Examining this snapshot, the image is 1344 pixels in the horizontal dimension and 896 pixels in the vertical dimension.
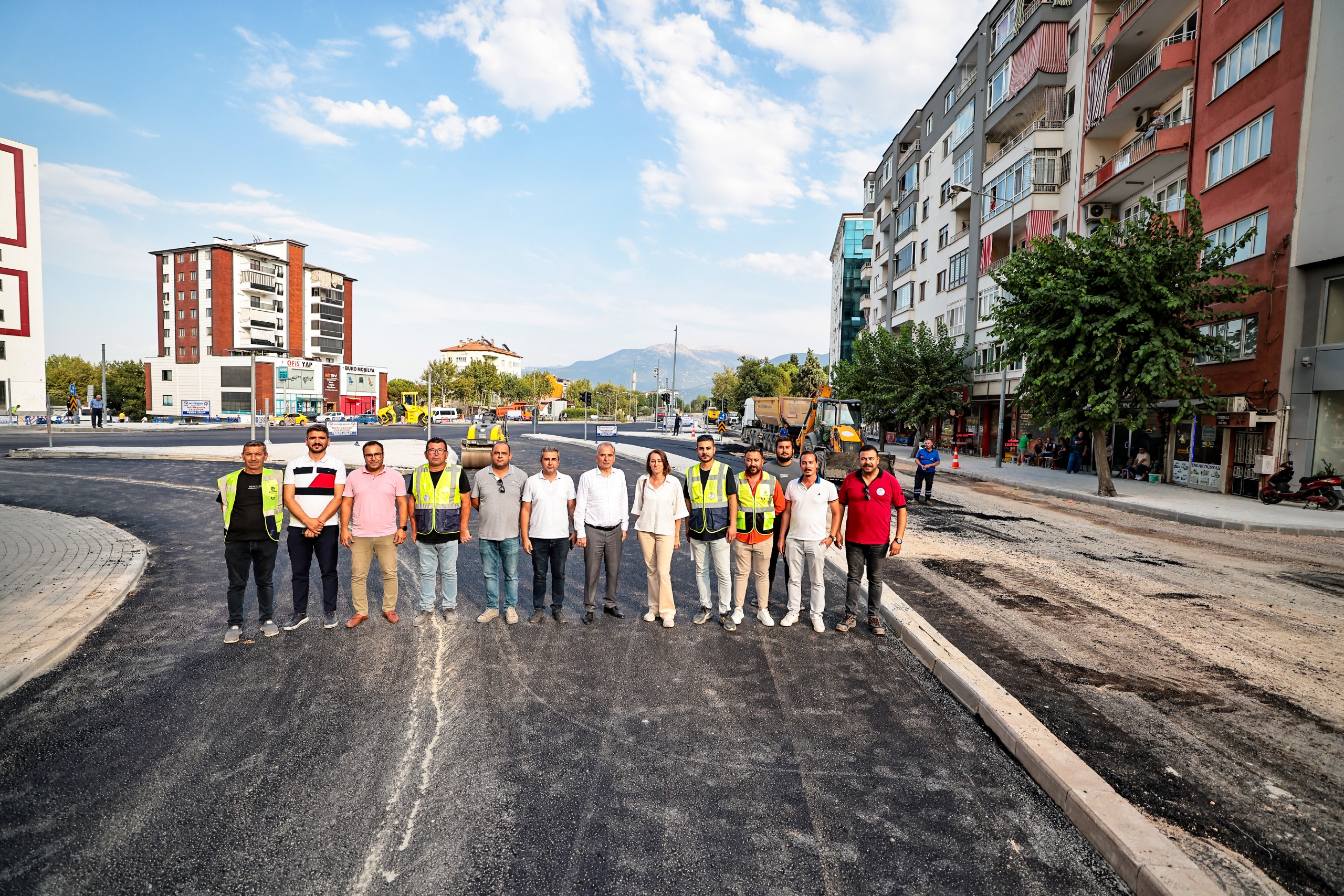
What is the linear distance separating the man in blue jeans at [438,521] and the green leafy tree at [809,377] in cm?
6484

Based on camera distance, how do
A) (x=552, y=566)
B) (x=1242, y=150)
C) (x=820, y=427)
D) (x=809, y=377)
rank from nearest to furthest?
(x=552, y=566)
(x=1242, y=150)
(x=820, y=427)
(x=809, y=377)

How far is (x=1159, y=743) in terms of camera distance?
4.42 metres

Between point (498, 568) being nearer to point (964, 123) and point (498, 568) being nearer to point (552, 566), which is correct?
point (552, 566)

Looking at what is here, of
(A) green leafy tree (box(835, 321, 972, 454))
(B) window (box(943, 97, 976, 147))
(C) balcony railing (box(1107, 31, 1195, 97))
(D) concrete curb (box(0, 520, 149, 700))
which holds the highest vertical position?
(B) window (box(943, 97, 976, 147))

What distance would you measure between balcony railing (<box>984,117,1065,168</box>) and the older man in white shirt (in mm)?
32039

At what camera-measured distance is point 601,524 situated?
682cm

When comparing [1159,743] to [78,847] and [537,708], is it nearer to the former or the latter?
[537,708]

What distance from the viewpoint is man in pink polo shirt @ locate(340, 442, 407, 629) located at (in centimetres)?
661

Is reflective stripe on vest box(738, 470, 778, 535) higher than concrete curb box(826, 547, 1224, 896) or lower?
higher

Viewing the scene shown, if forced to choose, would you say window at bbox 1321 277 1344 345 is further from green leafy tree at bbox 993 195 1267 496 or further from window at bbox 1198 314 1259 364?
window at bbox 1198 314 1259 364

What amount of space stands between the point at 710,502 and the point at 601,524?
1108mm

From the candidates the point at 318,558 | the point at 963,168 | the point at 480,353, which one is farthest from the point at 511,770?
the point at 480,353

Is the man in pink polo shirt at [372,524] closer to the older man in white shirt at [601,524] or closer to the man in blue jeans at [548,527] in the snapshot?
the man in blue jeans at [548,527]

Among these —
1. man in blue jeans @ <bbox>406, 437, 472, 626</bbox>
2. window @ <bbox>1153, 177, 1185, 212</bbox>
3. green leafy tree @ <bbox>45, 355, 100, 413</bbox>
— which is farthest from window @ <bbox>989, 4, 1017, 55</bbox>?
green leafy tree @ <bbox>45, 355, 100, 413</bbox>
